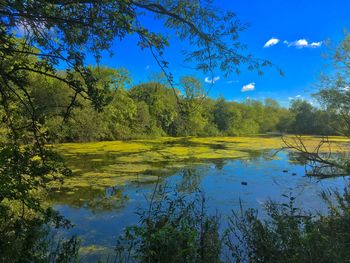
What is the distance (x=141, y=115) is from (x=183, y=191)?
79.7ft

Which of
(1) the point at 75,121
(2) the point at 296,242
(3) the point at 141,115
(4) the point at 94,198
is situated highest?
(3) the point at 141,115

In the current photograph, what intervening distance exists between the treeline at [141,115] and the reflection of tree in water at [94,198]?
2.01 meters

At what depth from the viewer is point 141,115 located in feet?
107

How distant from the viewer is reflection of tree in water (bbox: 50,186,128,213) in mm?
8289

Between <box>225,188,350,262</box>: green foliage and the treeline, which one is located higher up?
the treeline

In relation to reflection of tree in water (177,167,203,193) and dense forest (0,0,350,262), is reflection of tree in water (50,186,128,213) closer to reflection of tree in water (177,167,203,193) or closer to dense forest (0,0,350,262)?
reflection of tree in water (177,167,203,193)

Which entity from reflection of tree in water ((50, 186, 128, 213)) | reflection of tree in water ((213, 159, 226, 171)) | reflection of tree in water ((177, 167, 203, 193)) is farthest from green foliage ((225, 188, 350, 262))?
reflection of tree in water ((213, 159, 226, 171))

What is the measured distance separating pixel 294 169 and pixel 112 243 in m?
10.9

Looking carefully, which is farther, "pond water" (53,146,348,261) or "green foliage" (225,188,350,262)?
"pond water" (53,146,348,261)

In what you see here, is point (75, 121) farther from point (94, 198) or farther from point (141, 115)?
point (141, 115)

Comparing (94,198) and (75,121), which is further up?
(75,121)

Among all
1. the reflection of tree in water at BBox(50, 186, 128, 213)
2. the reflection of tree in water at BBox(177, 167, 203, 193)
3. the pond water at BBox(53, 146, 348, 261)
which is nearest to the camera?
the pond water at BBox(53, 146, 348, 261)

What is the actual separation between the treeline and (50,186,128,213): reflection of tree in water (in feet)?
6.60

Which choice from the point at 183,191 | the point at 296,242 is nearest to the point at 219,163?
the point at 183,191
